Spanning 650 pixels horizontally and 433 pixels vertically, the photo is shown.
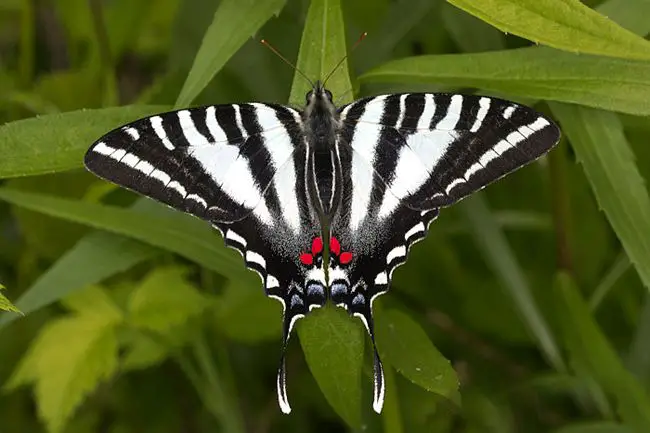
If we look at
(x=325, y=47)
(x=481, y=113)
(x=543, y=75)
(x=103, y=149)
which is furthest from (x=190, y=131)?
(x=543, y=75)

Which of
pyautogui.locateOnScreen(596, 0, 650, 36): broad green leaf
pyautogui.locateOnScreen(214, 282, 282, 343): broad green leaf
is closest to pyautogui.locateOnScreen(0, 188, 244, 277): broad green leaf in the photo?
pyautogui.locateOnScreen(214, 282, 282, 343): broad green leaf

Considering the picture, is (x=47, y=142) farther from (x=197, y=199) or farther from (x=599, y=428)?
(x=599, y=428)

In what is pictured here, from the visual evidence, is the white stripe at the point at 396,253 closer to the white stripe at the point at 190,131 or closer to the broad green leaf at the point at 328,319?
the broad green leaf at the point at 328,319

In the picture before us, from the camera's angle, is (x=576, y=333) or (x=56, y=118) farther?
(x=576, y=333)

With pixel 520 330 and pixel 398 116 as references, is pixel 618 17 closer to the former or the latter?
pixel 398 116

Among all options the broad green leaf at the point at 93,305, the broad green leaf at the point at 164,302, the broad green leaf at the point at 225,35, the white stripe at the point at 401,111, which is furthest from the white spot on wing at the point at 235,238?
the broad green leaf at the point at 93,305

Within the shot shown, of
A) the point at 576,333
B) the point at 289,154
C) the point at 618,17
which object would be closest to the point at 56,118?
the point at 289,154
